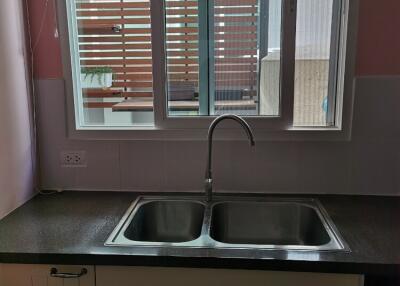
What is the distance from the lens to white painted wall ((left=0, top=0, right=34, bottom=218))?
5.07ft

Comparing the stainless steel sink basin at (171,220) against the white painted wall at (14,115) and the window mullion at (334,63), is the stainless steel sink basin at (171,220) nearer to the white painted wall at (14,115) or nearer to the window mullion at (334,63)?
the white painted wall at (14,115)

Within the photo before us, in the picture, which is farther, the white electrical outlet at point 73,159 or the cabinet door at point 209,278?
the white electrical outlet at point 73,159

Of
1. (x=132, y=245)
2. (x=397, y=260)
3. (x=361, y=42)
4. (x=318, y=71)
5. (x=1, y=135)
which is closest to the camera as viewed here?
(x=397, y=260)

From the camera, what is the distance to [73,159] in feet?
6.12

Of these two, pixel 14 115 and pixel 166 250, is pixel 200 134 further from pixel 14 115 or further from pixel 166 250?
pixel 14 115

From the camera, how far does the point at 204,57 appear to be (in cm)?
181

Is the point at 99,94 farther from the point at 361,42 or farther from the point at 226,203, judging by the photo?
the point at 361,42

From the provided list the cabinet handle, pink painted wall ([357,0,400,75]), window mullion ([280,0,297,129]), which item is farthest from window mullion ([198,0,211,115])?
the cabinet handle

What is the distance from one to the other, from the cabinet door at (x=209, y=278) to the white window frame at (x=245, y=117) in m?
0.70

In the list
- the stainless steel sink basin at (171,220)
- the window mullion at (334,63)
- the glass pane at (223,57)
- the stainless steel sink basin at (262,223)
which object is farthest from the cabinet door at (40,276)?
the window mullion at (334,63)

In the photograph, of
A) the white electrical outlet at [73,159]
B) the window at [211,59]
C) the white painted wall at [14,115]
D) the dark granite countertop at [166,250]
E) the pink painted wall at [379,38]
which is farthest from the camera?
the white electrical outlet at [73,159]

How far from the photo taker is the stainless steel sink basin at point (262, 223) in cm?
168

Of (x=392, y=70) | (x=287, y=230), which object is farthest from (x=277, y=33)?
(x=287, y=230)

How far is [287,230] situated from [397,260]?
1.83 feet
